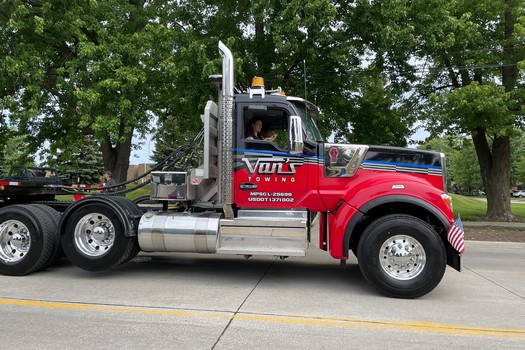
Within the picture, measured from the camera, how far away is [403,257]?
18.6 feet

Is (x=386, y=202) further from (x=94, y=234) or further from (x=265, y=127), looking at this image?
(x=94, y=234)

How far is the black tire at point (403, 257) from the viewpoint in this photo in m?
5.59

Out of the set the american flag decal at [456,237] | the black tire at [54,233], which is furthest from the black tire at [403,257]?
the black tire at [54,233]

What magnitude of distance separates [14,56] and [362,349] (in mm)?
14339

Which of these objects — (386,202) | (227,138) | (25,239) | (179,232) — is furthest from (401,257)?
(25,239)

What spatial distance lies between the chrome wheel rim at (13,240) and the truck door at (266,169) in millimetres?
3445

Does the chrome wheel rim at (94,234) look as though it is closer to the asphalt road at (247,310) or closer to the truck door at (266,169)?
the asphalt road at (247,310)

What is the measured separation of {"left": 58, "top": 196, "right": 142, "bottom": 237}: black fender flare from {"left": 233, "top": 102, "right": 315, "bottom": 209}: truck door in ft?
5.23

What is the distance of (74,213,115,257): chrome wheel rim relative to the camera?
254 inches

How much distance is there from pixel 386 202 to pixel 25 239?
5.61m

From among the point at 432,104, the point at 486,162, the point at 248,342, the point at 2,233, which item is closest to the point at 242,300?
the point at 248,342

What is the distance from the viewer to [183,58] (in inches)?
514

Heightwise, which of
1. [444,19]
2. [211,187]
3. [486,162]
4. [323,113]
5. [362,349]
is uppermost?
[444,19]

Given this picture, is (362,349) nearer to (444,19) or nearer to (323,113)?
(323,113)
